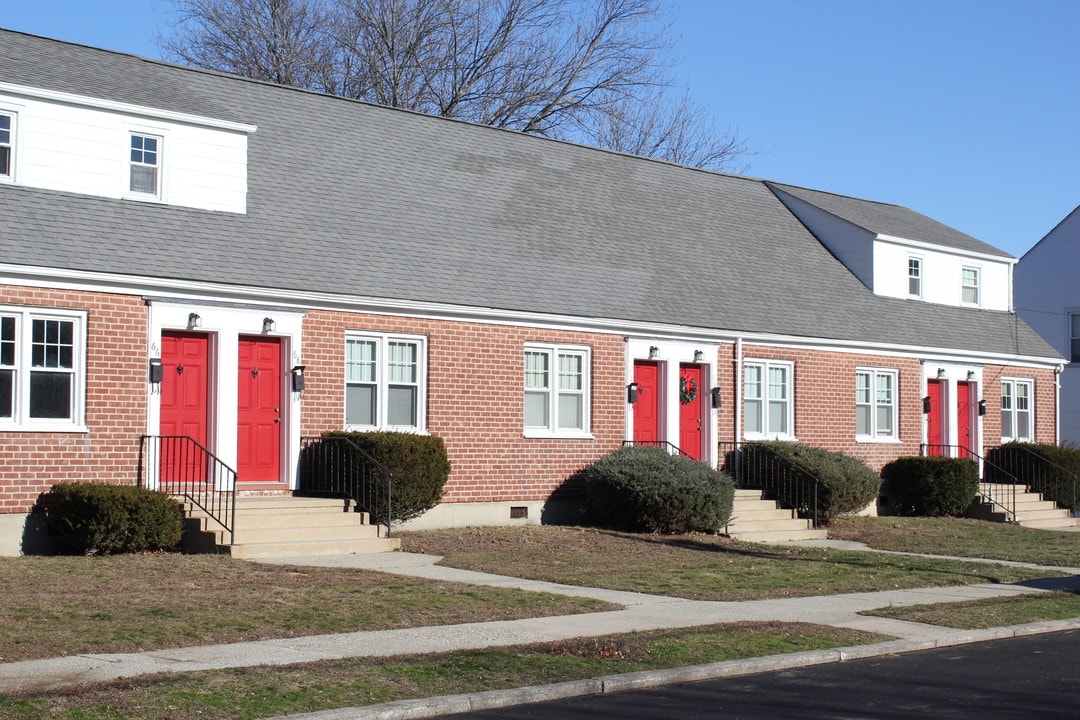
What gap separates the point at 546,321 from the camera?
20.8m

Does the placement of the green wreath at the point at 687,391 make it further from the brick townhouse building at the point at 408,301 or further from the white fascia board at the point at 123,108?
the white fascia board at the point at 123,108

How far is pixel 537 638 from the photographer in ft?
35.5

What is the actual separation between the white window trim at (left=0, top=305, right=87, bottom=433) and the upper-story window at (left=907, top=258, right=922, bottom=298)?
19049 millimetres

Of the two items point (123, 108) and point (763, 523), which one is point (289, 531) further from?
point (763, 523)

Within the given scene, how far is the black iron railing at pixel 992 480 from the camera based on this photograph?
26344mm

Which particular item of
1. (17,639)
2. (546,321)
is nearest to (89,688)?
(17,639)

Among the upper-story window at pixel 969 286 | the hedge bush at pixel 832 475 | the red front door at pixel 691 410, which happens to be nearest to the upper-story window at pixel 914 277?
the upper-story window at pixel 969 286

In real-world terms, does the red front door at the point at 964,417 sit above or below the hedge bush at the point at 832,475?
above

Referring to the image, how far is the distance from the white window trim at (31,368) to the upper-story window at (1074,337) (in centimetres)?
3058

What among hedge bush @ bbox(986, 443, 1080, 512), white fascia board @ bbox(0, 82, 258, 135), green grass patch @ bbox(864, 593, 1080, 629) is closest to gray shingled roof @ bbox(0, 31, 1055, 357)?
white fascia board @ bbox(0, 82, 258, 135)

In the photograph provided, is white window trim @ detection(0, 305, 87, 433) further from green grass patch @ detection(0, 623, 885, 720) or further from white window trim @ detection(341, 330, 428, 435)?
green grass patch @ detection(0, 623, 885, 720)

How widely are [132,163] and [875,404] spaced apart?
1527 centimetres

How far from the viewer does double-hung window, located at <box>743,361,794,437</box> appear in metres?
24.3

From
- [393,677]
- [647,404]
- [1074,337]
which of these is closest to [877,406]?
[647,404]
